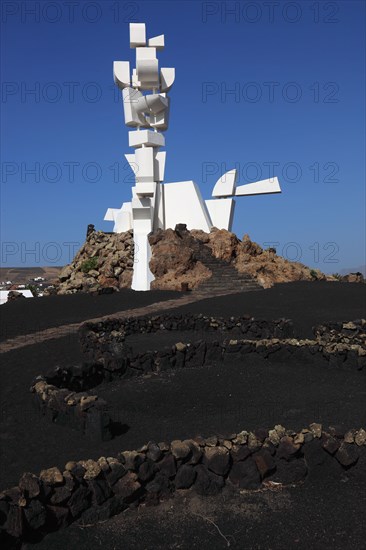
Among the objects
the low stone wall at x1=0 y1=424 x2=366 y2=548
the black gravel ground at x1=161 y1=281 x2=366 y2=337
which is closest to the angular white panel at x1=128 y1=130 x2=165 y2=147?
the black gravel ground at x1=161 y1=281 x2=366 y2=337

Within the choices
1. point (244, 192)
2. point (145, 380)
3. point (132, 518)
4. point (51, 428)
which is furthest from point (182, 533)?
point (244, 192)

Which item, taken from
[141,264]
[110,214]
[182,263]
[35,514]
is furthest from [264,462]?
[110,214]

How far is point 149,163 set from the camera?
29.5 meters

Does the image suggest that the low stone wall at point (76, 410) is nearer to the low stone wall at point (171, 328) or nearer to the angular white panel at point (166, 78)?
the low stone wall at point (171, 328)

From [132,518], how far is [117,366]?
18.7ft

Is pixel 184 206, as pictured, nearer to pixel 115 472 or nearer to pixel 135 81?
pixel 135 81

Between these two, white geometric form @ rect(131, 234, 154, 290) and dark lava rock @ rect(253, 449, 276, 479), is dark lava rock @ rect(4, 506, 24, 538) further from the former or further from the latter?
white geometric form @ rect(131, 234, 154, 290)

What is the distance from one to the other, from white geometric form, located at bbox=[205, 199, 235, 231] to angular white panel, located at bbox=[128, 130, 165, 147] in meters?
5.99

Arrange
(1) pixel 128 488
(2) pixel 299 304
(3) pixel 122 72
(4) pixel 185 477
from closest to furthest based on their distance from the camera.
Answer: (1) pixel 128 488 < (4) pixel 185 477 < (2) pixel 299 304 < (3) pixel 122 72

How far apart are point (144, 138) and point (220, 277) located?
9.32 meters

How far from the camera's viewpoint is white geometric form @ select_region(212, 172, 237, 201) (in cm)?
3384

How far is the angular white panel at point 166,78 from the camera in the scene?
30422 millimetres

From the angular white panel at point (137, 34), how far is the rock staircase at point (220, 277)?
12.3 metres

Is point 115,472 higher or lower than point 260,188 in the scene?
lower
